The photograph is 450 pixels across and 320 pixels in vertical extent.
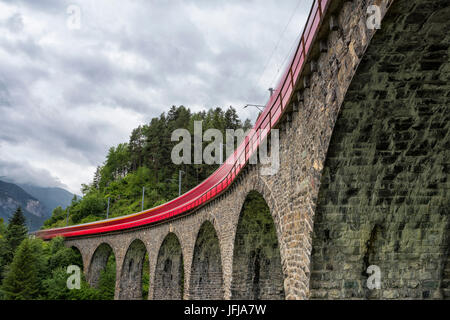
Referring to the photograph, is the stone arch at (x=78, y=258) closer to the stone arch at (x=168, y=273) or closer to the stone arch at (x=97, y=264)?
the stone arch at (x=97, y=264)

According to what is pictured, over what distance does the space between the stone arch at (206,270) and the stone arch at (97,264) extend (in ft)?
46.2

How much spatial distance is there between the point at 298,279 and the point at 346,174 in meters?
1.96

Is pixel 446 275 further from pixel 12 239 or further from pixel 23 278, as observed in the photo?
pixel 12 239

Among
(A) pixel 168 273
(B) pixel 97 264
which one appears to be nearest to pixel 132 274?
(A) pixel 168 273

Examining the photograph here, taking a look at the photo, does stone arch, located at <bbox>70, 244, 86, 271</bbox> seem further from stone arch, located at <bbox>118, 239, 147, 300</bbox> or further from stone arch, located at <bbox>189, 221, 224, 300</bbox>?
stone arch, located at <bbox>189, 221, 224, 300</bbox>

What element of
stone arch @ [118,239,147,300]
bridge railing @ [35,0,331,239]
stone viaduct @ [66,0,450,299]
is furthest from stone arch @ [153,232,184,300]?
stone viaduct @ [66,0,450,299]

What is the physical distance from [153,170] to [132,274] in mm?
22314

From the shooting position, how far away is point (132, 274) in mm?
22875

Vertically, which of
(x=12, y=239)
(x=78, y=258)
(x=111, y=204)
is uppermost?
(x=111, y=204)

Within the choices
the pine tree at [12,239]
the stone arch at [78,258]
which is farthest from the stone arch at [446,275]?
the pine tree at [12,239]

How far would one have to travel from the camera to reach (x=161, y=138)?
44.0 metres

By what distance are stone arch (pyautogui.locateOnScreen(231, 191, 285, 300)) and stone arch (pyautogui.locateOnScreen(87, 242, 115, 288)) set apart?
17.9 m

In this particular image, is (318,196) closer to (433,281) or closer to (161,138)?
(433,281)
